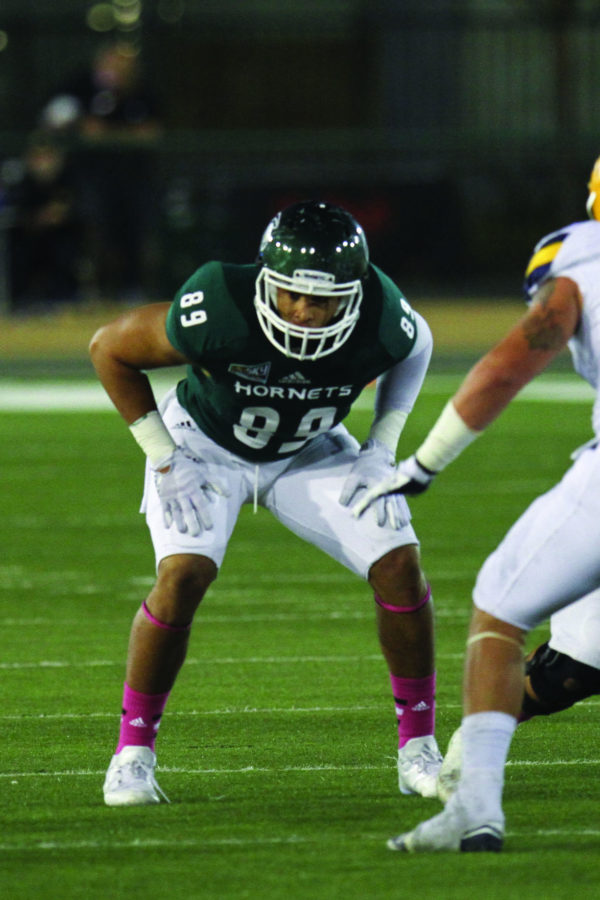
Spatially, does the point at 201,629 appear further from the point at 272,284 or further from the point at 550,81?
the point at 550,81

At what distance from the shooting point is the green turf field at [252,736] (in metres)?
3.88

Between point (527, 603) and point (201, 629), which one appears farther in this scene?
point (201, 629)

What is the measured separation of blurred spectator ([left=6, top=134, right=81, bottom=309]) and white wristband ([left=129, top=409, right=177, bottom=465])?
13089mm

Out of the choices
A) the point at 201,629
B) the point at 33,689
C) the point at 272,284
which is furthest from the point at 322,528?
the point at 201,629

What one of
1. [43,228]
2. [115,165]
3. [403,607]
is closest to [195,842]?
[403,607]

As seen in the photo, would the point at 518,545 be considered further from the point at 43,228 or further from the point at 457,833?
the point at 43,228

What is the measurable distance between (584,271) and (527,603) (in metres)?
0.73

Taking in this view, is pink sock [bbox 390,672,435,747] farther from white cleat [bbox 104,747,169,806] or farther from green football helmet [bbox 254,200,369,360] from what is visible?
green football helmet [bbox 254,200,369,360]

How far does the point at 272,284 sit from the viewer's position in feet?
14.9

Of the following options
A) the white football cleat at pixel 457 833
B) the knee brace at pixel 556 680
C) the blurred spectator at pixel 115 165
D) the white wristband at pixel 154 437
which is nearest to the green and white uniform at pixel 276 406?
the white wristband at pixel 154 437

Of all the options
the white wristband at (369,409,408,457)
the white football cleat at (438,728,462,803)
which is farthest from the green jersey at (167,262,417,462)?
the white football cleat at (438,728,462,803)

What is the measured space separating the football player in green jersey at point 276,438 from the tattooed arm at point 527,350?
2.50 ft

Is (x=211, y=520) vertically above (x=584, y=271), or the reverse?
→ (x=584, y=271)

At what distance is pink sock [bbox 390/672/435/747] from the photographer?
473 centimetres
